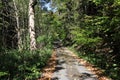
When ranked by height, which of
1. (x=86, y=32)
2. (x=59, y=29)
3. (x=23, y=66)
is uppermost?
(x=86, y=32)

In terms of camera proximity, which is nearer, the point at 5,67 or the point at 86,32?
the point at 5,67

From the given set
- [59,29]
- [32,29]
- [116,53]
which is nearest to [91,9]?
[116,53]

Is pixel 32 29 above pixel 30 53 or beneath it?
above

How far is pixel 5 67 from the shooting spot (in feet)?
41.3

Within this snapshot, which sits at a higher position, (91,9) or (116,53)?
(91,9)

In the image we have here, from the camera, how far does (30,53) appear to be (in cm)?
1723

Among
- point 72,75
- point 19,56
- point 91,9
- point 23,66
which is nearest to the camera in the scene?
point 23,66

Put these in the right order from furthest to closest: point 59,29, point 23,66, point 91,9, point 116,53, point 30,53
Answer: point 59,29 → point 91,9 → point 116,53 → point 30,53 → point 23,66

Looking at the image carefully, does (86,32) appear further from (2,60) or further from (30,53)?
(2,60)

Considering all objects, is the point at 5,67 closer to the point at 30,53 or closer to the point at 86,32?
the point at 30,53

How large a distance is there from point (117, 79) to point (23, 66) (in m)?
5.79

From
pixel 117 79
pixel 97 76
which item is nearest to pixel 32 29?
pixel 97 76

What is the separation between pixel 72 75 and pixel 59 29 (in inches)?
1727

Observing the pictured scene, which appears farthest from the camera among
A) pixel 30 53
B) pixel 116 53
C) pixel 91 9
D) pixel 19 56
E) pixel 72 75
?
pixel 91 9
